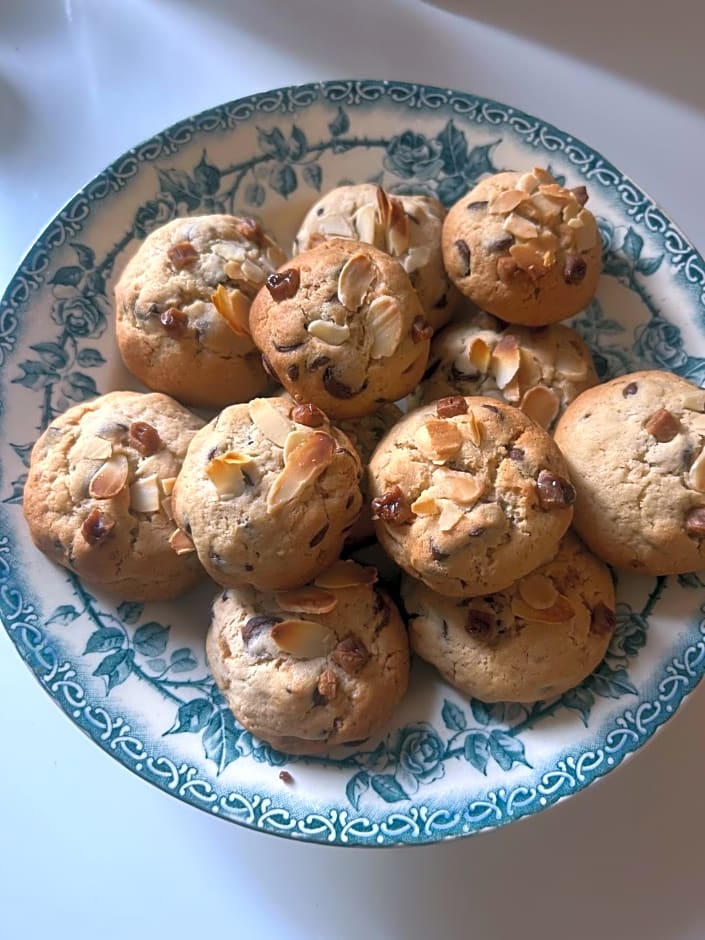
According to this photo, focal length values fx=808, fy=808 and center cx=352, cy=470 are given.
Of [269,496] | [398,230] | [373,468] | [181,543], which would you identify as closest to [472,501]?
[373,468]

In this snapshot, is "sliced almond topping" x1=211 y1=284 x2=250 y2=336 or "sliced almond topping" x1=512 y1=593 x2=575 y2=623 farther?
"sliced almond topping" x1=211 y1=284 x2=250 y2=336

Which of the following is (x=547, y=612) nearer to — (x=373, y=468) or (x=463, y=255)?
(x=373, y=468)

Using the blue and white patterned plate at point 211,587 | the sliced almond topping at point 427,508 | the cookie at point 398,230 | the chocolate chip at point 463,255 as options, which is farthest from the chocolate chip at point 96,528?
the chocolate chip at point 463,255

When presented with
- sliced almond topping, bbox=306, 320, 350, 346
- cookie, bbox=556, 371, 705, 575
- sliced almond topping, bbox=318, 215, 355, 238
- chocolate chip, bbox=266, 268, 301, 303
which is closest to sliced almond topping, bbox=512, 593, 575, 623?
cookie, bbox=556, 371, 705, 575

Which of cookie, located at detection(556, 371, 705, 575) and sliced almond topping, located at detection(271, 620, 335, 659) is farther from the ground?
cookie, located at detection(556, 371, 705, 575)

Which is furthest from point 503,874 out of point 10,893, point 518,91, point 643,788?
point 518,91

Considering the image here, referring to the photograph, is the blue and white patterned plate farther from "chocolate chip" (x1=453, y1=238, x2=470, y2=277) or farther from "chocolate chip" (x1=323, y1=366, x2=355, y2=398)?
"chocolate chip" (x1=323, y1=366, x2=355, y2=398)
